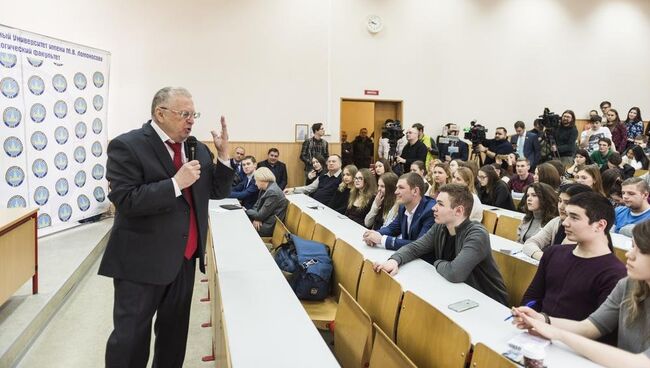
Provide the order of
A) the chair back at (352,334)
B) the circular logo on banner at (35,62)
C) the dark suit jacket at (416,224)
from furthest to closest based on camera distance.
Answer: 1. the circular logo on banner at (35,62)
2. the dark suit jacket at (416,224)
3. the chair back at (352,334)

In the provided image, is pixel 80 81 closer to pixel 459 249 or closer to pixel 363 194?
pixel 363 194

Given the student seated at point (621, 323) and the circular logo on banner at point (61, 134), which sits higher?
the circular logo on banner at point (61, 134)

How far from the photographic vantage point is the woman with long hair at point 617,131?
8109mm

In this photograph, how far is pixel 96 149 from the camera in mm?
6176

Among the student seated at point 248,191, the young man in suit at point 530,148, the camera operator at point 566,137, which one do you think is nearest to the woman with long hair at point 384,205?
the student seated at point 248,191

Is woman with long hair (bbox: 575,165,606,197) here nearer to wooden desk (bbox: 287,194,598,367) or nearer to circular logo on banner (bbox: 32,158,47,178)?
wooden desk (bbox: 287,194,598,367)

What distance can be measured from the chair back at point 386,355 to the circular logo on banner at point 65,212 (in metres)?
5.03

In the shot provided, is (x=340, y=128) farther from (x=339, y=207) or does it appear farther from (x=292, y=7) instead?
(x=339, y=207)

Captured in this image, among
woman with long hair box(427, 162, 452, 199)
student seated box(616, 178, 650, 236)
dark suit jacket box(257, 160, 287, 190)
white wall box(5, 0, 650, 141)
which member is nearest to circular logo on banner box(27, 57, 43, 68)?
white wall box(5, 0, 650, 141)

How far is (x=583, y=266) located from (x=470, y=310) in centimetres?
52

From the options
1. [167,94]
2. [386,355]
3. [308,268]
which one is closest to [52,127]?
[308,268]

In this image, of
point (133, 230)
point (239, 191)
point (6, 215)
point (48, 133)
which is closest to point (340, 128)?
point (239, 191)

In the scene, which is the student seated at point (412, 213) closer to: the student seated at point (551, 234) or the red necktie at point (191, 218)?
the student seated at point (551, 234)

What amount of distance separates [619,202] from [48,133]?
244 inches
